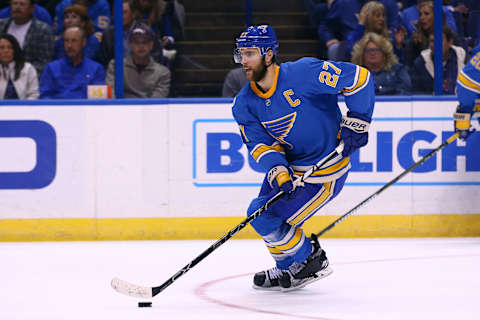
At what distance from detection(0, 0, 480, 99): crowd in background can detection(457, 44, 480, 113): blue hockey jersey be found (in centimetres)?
53

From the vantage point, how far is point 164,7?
588 cm

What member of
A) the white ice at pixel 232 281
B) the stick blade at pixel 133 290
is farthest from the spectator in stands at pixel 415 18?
the stick blade at pixel 133 290

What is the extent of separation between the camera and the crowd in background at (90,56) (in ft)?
18.7

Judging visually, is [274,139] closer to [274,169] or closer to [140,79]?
[274,169]

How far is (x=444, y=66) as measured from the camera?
18.7ft

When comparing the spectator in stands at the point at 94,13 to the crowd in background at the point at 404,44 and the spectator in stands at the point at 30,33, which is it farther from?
the crowd in background at the point at 404,44

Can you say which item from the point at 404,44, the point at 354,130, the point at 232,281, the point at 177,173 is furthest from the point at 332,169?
the point at 404,44

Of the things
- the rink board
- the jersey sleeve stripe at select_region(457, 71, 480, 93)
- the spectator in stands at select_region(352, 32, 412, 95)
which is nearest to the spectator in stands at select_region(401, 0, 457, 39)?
the spectator in stands at select_region(352, 32, 412, 95)

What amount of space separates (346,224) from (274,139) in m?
1.95

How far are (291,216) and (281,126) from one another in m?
0.42

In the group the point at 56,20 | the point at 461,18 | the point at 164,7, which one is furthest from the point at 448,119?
the point at 56,20

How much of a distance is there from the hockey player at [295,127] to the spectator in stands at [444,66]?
A: 1.99m

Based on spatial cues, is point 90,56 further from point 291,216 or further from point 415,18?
point 291,216

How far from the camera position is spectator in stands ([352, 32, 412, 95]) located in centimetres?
564
